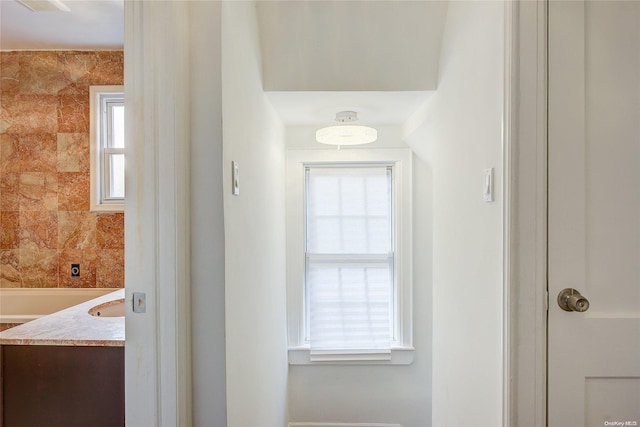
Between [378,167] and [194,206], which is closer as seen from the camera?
[194,206]

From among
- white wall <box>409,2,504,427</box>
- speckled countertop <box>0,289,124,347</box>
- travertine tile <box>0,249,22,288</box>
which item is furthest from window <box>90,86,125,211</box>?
white wall <box>409,2,504,427</box>

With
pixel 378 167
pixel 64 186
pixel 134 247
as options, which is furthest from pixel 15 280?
pixel 378 167

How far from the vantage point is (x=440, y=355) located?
1.46 metres

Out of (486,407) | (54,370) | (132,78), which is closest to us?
(132,78)

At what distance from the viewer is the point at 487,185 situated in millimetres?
990

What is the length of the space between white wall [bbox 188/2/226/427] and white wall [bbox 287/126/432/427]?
130cm

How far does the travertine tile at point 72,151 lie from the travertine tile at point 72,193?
0.18 ft

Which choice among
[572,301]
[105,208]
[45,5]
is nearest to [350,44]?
[572,301]

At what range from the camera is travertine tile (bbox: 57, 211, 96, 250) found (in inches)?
83.4

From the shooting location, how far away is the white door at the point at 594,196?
2.96 ft

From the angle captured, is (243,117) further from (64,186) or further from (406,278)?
(64,186)

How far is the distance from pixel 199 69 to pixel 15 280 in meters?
2.33

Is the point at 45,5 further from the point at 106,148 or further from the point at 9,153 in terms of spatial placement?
the point at 9,153

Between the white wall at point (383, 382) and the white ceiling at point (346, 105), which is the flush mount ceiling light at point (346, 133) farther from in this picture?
the white wall at point (383, 382)
